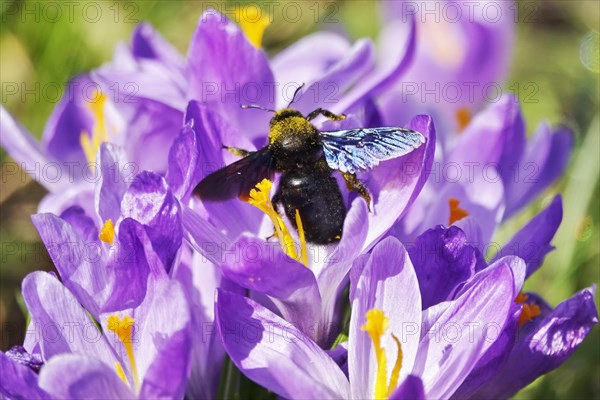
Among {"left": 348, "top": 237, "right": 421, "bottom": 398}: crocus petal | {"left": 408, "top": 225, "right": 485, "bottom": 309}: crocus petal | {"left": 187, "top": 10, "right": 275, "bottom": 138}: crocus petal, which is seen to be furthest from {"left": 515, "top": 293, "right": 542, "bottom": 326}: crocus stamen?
{"left": 187, "top": 10, "right": 275, "bottom": 138}: crocus petal

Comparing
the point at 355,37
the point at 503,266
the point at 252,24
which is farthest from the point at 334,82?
the point at 355,37

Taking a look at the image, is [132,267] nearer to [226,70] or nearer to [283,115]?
[283,115]

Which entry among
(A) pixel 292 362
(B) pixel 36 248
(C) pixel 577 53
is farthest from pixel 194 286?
(C) pixel 577 53

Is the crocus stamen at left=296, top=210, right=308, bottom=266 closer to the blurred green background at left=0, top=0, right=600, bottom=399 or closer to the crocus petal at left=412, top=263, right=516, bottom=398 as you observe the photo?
the crocus petal at left=412, top=263, right=516, bottom=398

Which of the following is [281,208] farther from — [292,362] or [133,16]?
[133,16]

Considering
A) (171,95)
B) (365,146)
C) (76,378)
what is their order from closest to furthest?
(76,378) < (365,146) < (171,95)
